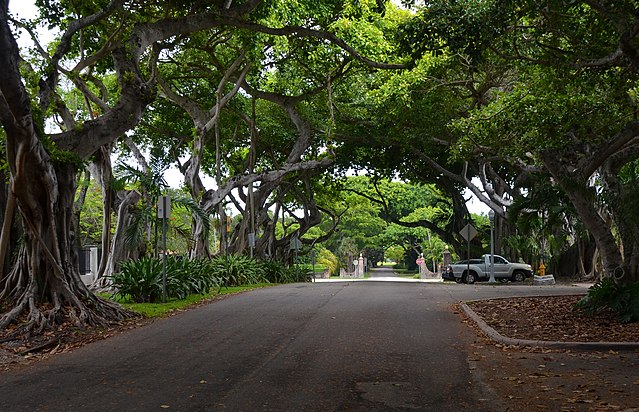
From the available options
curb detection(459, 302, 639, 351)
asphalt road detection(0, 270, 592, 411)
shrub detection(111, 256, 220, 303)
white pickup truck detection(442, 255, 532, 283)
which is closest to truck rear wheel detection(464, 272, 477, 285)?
white pickup truck detection(442, 255, 532, 283)

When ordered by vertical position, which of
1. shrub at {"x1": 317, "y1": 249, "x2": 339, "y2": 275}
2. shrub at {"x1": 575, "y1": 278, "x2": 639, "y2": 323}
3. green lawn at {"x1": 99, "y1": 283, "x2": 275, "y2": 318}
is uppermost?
shrub at {"x1": 317, "y1": 249, "x2": 339, "y2": 275}

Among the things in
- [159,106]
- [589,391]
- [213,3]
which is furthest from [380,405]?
[159,106]

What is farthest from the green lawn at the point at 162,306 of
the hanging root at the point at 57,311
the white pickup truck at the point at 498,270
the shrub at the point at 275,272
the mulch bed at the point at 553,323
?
the white pickup truck at the point at 498,270

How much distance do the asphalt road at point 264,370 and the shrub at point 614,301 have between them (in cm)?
265

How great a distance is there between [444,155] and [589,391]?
93.7 feet

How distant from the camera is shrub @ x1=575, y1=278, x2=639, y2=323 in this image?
12031 millimetres

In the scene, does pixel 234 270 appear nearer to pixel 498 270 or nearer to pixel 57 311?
pixel 57 311

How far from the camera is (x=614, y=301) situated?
12.6 metres

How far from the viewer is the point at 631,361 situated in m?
8.78

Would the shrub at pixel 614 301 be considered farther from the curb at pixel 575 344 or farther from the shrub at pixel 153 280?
the shrub at pixel 153 280

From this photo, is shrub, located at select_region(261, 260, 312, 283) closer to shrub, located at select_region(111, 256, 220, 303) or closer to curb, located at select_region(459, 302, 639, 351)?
shrub, located at select_region(111, 256, 220, 303)

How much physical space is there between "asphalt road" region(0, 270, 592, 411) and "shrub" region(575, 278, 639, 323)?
265cm

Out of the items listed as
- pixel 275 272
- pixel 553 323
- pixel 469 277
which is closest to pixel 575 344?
pixel 553 323

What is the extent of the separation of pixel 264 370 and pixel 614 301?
7750 millimetres
